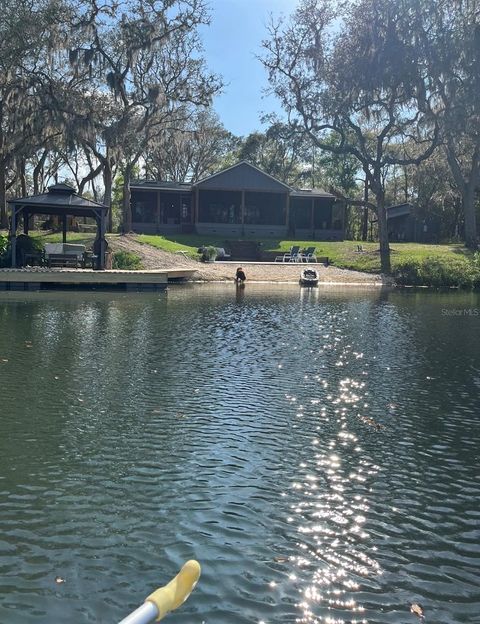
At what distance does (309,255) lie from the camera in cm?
4078

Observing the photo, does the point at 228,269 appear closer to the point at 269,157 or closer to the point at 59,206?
the point at 59,206

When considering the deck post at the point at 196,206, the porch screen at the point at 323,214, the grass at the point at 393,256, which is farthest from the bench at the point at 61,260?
the porch screen at the point at 323,214

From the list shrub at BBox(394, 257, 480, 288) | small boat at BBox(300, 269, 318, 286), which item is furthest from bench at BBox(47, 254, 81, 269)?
shrub at BBox(394, 257, 480, 288)

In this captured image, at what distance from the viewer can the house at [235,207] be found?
48562 mm

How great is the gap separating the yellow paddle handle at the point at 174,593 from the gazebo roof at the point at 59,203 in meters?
28.2

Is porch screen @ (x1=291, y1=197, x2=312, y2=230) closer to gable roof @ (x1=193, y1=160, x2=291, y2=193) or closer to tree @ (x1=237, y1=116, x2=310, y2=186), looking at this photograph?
gable roof @ (x1=193, y1=160, x2=291, y2=193)

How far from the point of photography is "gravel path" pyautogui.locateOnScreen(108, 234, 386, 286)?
1368 inches

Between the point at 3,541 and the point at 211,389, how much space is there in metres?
5.77

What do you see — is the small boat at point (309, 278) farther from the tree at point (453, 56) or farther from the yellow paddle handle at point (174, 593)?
the yellow paddle handle at point (174, 593)

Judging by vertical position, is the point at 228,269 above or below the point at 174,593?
above

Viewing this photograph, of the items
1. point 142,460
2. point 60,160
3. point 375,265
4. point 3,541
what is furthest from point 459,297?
point 60,160

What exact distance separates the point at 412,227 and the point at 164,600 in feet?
188

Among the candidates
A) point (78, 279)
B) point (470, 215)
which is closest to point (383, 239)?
point (470, 215)

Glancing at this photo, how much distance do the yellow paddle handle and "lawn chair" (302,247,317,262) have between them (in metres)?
37.8
